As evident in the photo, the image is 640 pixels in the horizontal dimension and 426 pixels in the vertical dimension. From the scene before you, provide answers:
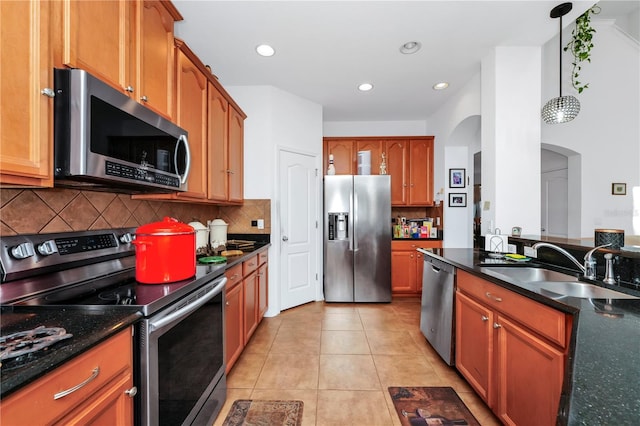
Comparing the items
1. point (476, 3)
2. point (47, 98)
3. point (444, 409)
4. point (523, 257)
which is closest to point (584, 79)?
point (476, 3)

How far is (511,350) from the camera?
136 centimetres

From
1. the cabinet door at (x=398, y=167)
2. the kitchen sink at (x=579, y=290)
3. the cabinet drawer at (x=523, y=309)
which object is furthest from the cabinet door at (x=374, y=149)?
the kitchen sink at (x=579, y=290)

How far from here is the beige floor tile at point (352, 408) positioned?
1558 mm

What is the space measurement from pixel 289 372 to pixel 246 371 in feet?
1.09

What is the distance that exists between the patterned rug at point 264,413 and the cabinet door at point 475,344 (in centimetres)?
111

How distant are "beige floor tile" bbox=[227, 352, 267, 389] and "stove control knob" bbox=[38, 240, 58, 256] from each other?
1375mm

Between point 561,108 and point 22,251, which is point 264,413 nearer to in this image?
point 22,251

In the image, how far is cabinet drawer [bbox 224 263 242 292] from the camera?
6.17 ft

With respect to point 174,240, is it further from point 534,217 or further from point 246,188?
point 534,217

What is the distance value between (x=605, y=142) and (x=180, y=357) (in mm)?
5331

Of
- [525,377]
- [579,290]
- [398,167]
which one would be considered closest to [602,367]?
[525,377]

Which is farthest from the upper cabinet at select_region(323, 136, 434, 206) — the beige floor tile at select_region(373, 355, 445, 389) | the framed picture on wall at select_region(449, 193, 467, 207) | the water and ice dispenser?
the beige floor tile at select_region(373, 355, 445, 389)

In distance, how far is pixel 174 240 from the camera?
1269mm

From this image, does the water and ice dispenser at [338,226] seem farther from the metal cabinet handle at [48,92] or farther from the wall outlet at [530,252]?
the metal cabinet handle at [48,92]
